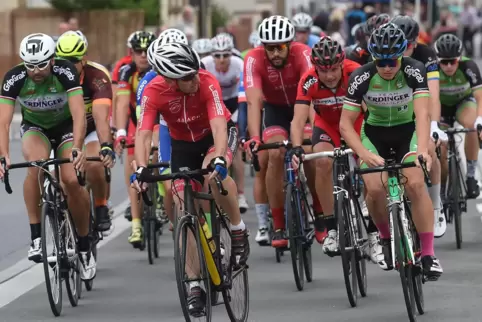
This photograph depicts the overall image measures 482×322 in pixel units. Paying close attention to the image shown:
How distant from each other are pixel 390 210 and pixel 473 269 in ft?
8.84

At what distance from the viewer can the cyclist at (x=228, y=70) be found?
55.1 feet

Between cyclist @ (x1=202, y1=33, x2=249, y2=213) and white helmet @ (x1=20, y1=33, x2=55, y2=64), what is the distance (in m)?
6.18

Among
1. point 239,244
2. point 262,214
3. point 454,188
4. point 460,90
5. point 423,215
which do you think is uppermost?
point 460,90

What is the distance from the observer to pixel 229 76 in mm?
17094

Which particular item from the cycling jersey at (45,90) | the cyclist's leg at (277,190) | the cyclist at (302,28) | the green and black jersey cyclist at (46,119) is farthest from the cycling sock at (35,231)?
the cyclist at (302,28)

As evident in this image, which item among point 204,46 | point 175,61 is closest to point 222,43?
point 204,46

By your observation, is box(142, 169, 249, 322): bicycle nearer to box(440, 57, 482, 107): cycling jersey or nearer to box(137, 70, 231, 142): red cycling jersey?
box(137, 70, 231, 142): red cycling jersey

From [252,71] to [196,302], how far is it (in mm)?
4148

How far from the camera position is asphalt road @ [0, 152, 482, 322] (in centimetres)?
1020

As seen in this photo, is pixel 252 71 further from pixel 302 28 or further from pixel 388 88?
pixel 302 28

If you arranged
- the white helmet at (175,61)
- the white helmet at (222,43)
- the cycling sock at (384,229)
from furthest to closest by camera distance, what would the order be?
the white helmet at (222,43), the cycling sock at (384,229), the white helmet at (175,61)

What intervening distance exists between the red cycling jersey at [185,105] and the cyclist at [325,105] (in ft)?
5.64

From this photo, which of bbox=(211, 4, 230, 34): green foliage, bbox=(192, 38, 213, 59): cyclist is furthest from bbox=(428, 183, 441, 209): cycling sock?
bbox=(211, 4, 230, 34): green foliage

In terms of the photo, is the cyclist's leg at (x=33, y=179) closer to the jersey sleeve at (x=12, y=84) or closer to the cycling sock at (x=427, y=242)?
the jersey sleeve at (x=12, y=84)
